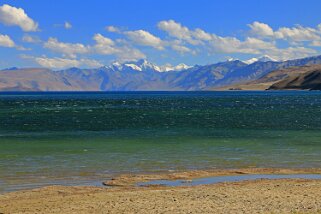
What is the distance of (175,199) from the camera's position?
2388 cm

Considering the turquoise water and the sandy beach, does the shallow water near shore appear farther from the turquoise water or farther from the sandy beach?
the turquoise water

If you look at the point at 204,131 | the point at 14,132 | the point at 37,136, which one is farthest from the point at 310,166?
the point at 14,132

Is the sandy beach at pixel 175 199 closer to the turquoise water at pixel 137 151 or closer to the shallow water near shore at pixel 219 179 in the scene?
the shallow water near shore at pixel 219 179

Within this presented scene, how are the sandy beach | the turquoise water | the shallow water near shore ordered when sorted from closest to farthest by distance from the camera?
the sandy beach → the shallow water near shore → the turquoise water

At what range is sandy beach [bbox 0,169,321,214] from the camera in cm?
2156

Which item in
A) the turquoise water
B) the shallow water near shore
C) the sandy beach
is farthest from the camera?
the turquoise water

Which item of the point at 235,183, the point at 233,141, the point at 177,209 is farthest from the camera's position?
the point at 233,141

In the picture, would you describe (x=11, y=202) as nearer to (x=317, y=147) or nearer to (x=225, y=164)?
(x=225, y=164)

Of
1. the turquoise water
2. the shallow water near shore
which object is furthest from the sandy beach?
the turquoise water

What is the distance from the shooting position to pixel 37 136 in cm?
6144

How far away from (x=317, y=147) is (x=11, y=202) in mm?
32183

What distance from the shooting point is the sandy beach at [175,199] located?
21562mm

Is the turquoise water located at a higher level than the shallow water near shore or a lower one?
higher

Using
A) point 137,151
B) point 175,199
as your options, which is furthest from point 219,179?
point 137,151
